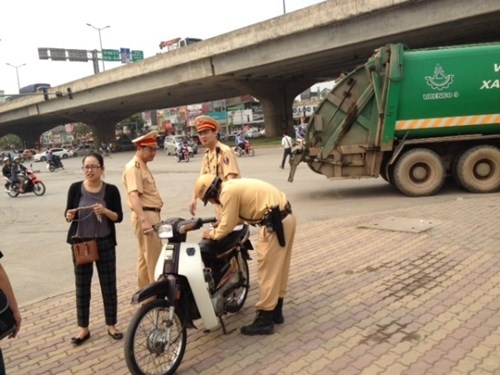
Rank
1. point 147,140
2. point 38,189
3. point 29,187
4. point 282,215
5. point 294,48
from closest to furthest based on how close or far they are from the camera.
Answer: point 282,215 → point 147,140 → point 29,187 → point 38,189 → point 294,48

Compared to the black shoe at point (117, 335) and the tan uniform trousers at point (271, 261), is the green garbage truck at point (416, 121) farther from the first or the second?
the black shoe at point (117, 335)

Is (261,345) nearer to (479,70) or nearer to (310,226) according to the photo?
(310,226)

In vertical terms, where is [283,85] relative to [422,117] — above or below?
above

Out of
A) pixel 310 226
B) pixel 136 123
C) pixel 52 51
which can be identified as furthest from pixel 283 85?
pixel 136 123

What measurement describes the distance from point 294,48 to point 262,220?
2162 cm

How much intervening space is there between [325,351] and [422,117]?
6801 mm

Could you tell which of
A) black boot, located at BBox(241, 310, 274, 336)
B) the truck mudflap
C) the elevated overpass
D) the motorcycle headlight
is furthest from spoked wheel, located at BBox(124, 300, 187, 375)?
the elevated overpass

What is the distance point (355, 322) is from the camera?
3.85m

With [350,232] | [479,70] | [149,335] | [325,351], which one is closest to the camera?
[149,335]

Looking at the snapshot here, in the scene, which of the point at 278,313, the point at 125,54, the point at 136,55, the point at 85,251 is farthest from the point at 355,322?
the point at 136,55

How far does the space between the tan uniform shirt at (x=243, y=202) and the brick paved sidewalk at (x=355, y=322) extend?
3.29 ft

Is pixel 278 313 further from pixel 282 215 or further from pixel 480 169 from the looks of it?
pixel 480 169

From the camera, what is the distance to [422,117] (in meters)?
8.96

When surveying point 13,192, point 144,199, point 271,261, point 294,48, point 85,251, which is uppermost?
point 294,48
